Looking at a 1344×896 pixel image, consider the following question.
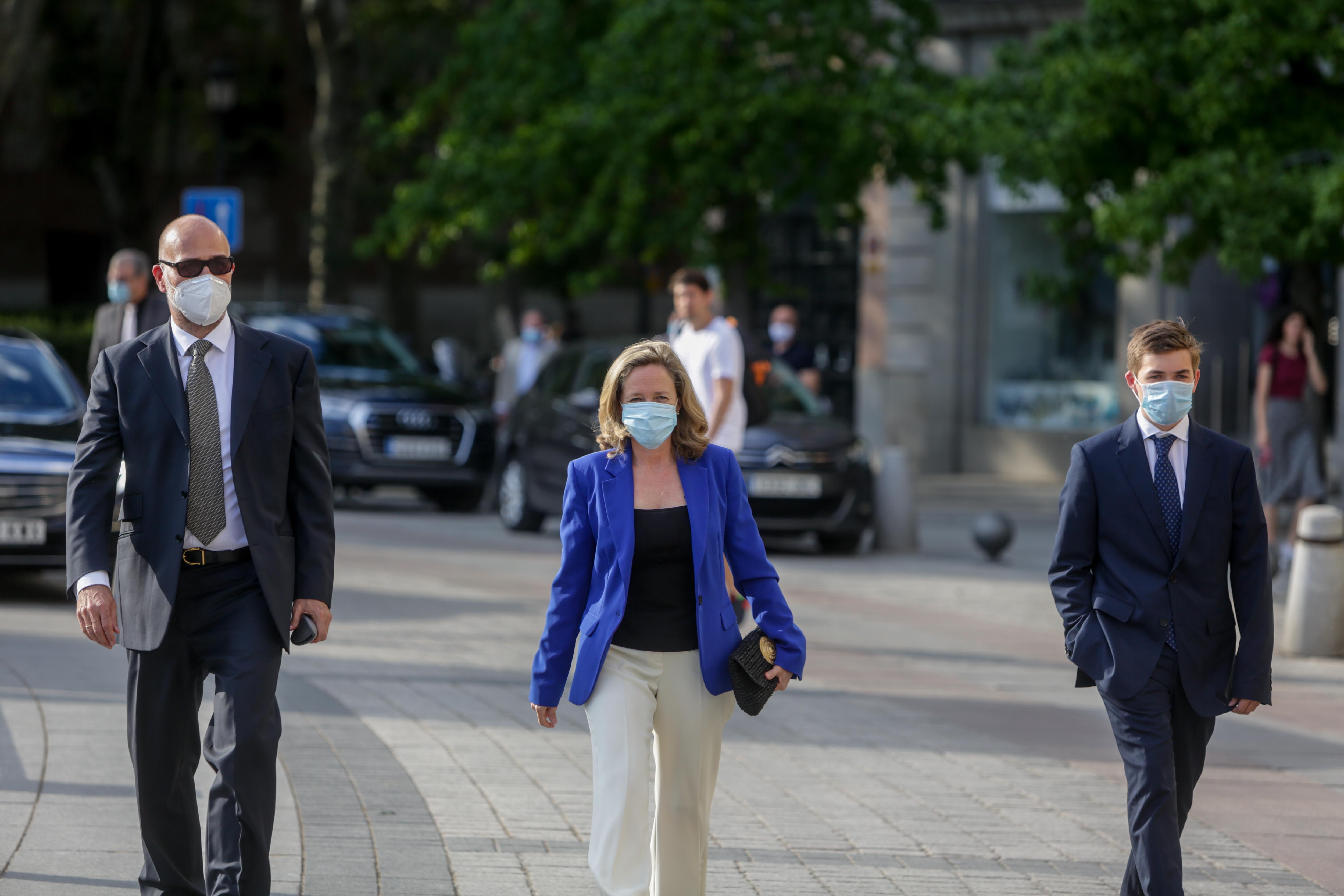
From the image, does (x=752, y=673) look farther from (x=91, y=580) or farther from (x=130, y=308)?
(x=130, y=308)

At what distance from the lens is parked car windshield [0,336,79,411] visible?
11688 mm

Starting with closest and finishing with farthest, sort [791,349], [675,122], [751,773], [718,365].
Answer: [751,773] → [718,365] → [675,122] → [791,349]

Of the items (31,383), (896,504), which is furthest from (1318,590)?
(31,383)

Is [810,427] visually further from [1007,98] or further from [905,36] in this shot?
[905,36]

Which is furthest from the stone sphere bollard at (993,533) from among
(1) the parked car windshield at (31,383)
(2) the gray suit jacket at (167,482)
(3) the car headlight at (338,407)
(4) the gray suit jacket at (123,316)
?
(2) the gray suit jacket at (167,482)

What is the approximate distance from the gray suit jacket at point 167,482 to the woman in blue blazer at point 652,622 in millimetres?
663

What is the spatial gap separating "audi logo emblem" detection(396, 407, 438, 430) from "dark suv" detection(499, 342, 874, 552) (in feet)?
4.06

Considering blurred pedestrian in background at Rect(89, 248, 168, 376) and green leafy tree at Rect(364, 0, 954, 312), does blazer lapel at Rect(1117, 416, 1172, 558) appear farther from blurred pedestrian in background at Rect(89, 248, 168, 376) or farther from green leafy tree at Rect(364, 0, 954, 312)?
green leafy tree at Rect(364, 0, 954, 312)

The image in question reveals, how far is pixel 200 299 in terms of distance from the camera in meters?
4.67

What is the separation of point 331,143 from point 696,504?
22.7m

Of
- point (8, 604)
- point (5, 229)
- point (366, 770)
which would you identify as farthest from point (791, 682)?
point (5, 229)

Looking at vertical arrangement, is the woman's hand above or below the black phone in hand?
below

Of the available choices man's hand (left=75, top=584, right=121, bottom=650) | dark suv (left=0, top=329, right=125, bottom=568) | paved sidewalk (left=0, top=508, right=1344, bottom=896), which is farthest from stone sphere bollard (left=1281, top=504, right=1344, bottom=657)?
man's hand (left=75, top=584, right=121, bottom=650)

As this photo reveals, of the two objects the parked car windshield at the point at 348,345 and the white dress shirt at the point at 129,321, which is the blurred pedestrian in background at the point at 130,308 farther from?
the parked car windshield at the point at 348,345
